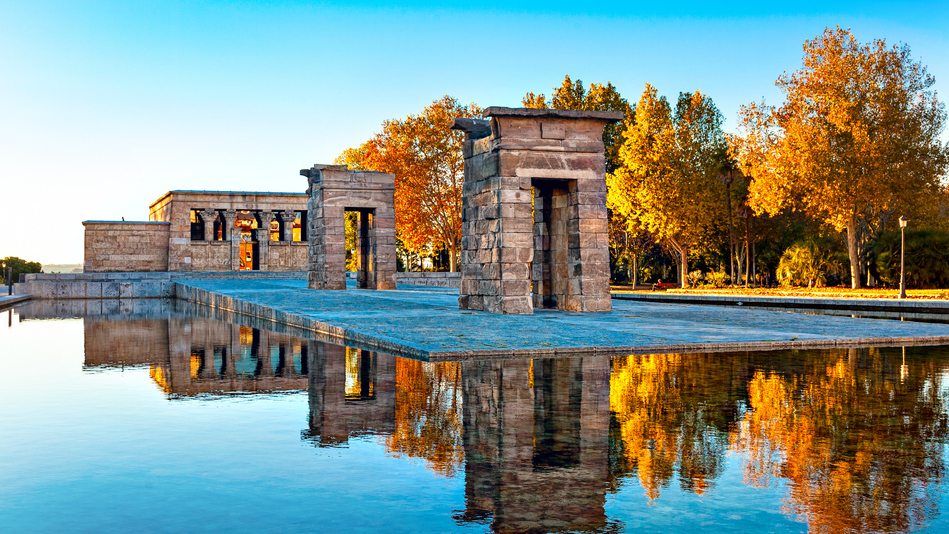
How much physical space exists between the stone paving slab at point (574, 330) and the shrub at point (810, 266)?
81.9ft

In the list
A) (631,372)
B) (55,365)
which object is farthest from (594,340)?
(55,365)

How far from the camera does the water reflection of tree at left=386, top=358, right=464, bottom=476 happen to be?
627 centimetres

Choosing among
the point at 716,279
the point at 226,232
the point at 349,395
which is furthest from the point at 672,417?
the point at 226,232

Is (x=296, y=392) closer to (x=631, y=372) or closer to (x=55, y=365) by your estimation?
(x=631, y=372)

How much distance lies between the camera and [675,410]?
7957mm

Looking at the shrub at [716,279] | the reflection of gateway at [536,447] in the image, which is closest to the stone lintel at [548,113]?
the reflection of gateway at [536,447]

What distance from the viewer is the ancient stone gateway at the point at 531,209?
63.0ft

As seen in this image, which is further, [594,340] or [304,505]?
[594,340]

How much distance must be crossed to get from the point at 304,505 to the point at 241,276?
43560 millimetres

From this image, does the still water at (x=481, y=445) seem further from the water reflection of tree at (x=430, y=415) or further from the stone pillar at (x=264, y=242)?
the stone pillar at (x=264, y=242)

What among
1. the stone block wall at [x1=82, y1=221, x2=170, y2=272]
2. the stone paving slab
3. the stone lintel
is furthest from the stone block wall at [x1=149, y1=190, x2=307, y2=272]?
the stone lintel

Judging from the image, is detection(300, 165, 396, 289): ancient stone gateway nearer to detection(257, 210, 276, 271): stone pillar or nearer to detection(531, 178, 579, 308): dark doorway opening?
detection(531, 178, 579, 308): dark doorway opening

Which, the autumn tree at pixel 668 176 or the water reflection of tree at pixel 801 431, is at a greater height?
the autumn tree at pixel 668 176

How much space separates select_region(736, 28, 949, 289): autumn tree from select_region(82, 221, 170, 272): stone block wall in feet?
110
